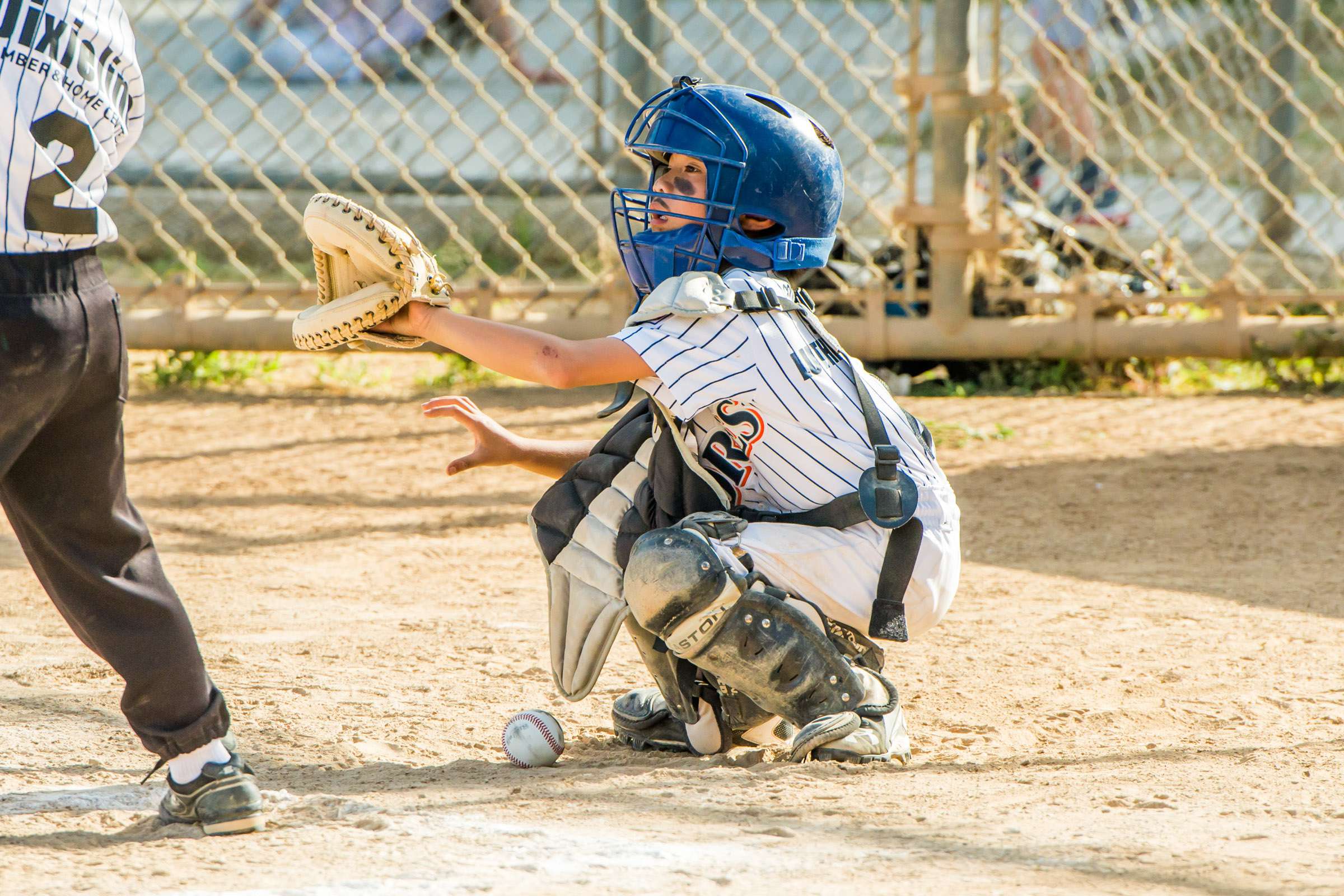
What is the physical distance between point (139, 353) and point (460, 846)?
5.63m

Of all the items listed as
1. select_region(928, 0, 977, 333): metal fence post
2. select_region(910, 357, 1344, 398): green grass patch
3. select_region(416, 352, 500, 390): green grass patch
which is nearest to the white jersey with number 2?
select_region(928, 0, 977, 333): metal fence post

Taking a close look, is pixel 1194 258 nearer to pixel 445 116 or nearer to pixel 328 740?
pixel 445 116

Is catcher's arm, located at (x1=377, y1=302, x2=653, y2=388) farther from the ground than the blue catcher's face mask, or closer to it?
closer to it

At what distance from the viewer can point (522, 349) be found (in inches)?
97.9

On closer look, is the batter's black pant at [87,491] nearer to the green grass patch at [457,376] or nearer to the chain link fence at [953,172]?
the chain link fence at [953,172]

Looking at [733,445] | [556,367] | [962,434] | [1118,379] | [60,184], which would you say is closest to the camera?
[60,184]

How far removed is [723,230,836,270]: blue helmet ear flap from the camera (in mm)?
2766

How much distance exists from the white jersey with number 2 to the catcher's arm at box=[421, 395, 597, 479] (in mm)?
360

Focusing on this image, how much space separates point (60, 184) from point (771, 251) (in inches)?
49.2

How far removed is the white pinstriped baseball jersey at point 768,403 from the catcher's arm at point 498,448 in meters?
0.35

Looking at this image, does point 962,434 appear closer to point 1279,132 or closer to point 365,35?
point 1279,132

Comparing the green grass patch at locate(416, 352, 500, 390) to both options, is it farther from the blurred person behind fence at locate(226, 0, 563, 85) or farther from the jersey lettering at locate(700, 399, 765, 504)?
the jersey lettering at locate(700, 399, 765, 504)

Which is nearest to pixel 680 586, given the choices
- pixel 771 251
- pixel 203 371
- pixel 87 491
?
pixel 771 251

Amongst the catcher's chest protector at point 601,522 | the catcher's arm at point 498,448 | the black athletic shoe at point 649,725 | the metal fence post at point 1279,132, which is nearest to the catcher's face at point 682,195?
the catcher's chest protector at point 601,522
